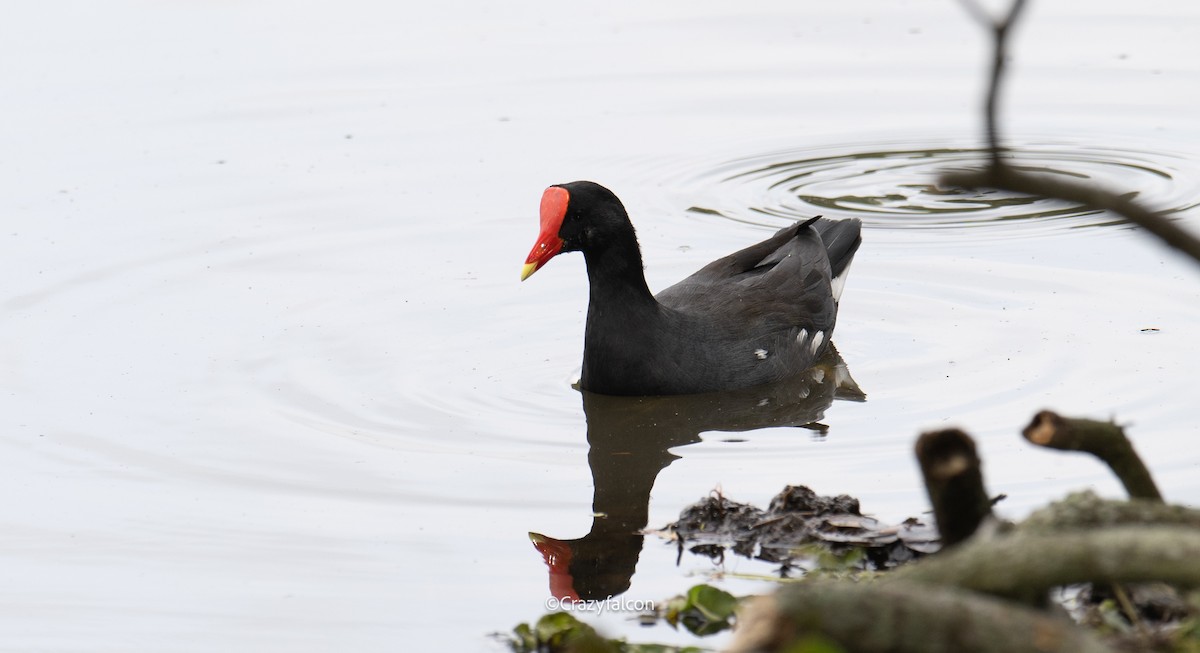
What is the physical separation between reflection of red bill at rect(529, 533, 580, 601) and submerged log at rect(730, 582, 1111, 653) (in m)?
2.05

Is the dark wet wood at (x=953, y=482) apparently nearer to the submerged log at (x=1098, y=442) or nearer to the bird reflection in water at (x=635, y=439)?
the submerged log at (x=1098, y=442)

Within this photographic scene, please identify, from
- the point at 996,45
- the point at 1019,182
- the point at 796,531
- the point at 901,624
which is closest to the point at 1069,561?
the point at 901,624

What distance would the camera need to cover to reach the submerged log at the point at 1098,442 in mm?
3600

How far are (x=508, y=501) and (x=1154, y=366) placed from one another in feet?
9.84

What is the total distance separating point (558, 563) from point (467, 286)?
3.47 meters

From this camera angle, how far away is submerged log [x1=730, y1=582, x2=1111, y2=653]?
109 inches

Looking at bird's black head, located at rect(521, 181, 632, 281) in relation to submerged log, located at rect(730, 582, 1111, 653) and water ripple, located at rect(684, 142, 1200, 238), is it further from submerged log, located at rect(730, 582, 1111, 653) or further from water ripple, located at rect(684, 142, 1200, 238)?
submerged log, located at rect(730, 582, 1111, 653)

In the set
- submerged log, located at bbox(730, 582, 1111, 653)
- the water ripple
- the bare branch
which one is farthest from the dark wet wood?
the water ripple

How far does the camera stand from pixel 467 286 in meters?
8.42

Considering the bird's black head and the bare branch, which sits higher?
the bare branch

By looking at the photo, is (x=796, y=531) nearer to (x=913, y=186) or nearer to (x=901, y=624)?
(x=901, y=624)

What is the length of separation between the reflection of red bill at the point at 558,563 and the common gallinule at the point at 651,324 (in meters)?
1.64

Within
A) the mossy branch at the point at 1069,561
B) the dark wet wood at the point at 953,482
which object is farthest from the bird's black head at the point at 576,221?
the mossy branch at the point at 1069,561

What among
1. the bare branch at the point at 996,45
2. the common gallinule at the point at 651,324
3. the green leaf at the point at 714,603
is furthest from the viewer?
the common gallinule at the point at 651,324
